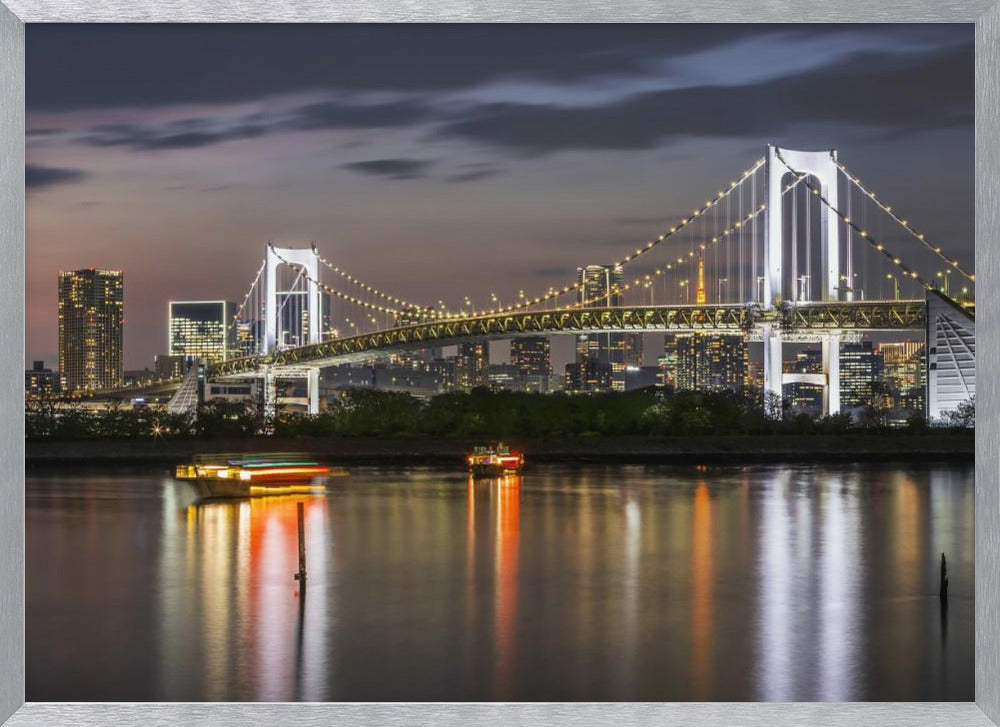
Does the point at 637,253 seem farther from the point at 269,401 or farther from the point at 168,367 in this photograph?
the point at 168,367

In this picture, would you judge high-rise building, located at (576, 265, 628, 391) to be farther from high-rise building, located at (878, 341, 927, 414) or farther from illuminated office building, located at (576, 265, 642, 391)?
high-rise building, located at (878, 341, 927, 414)

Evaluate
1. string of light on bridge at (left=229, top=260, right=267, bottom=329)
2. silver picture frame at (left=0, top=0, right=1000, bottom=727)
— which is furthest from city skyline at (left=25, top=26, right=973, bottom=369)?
silver picture frame at (left=0, top=0, right=1000, bottom=727)

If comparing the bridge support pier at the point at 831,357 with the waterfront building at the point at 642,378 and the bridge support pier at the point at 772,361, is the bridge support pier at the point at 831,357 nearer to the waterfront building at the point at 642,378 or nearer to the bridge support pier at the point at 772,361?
the bridge support pier at the point at 772,361

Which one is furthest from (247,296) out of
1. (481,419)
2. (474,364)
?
(481,419)

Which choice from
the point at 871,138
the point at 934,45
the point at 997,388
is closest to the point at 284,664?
the point at 997,388

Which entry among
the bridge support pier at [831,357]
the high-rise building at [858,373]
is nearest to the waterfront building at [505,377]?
the high-rise building at [858,373]

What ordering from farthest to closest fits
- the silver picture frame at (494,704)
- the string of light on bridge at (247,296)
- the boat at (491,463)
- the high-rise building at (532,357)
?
the string of light on bridge at (247,296), the high-rise building at (532,357), the boat at (491,463), the silver picture frame at (494,704)
